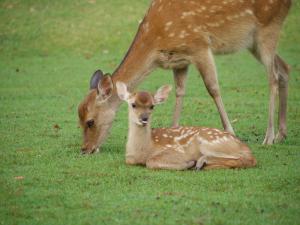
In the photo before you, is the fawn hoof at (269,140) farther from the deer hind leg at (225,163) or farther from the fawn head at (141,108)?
the fawn head at (141,108)

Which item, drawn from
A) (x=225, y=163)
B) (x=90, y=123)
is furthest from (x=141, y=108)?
(x=90, y=123)

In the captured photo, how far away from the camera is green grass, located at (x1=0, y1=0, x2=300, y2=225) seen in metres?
6.89

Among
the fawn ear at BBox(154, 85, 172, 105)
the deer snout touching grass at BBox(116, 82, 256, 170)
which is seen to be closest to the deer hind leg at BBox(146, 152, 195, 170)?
the deer snout touching grass at BBox(116, 82, 256, 170)

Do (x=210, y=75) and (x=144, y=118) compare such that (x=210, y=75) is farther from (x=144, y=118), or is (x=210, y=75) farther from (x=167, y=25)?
(x=144, y=118)

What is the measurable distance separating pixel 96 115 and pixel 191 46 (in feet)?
6.09

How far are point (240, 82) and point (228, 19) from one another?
6220 mm

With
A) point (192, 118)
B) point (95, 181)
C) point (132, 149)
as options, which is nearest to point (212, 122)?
point (192, 118)

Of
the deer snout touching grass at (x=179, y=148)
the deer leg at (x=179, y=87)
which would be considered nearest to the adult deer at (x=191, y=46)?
the deer leg at (x=179, y=87)

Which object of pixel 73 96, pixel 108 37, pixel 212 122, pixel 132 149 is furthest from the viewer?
pixel 108 37

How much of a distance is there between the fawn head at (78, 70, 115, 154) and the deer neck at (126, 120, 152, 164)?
1.14m

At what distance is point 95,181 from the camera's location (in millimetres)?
8062

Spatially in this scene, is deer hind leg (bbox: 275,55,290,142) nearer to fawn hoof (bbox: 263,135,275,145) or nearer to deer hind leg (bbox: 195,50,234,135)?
fawn hoof (bbox: 263,135,275,145)

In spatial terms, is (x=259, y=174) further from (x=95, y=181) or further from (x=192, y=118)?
(x=192, y=118)

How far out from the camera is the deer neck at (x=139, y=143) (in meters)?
8.79
